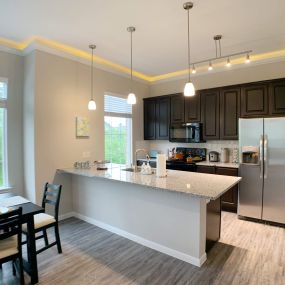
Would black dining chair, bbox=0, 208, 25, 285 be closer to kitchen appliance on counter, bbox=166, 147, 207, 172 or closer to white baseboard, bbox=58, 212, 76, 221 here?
white baseboard, bbox=58, 212, 76, 221

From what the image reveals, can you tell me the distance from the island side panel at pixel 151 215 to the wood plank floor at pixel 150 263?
5.3 inches

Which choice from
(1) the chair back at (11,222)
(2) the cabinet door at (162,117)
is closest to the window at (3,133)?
(1) the chair back at (11,222)

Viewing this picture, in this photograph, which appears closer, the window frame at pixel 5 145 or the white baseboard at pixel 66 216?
the window frame at pixel 5 145

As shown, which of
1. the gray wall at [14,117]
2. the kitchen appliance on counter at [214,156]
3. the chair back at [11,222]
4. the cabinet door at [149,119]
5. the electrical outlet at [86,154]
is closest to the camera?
the chair back at [11,222]

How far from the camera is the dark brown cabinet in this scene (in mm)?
5367

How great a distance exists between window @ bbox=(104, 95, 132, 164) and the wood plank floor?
2064 mm

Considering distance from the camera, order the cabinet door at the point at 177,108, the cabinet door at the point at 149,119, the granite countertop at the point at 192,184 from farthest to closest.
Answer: the cabinet door at the point at 149,119 < the cabinet door at the point at 177,108 < the granite countertop at the point at 192,184

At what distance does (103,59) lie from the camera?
4.42 metres

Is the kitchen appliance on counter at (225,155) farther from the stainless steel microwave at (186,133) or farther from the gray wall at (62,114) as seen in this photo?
the gray wall at (62,114)

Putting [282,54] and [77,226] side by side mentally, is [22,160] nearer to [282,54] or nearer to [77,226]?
[77,226]

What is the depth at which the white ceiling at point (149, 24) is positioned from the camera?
2.59 meters

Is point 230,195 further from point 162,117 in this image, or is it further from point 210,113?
point 162,117

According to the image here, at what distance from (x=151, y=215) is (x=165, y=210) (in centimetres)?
25

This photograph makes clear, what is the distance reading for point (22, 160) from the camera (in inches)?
150
